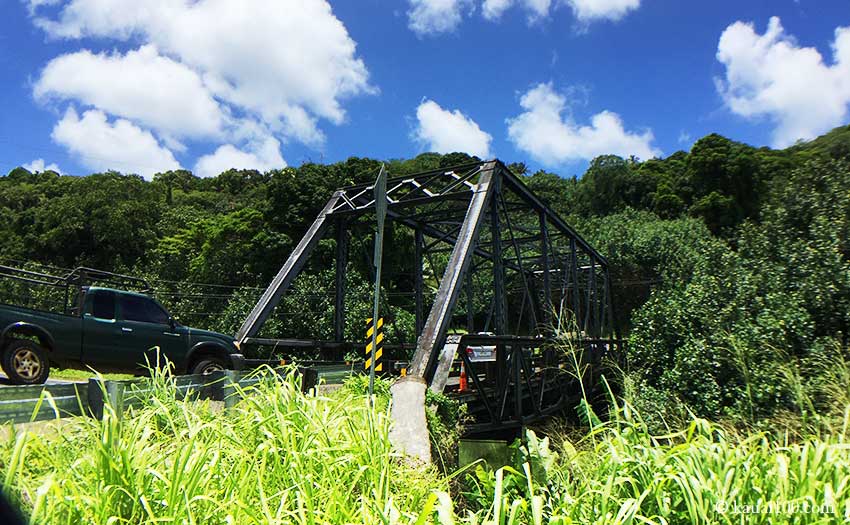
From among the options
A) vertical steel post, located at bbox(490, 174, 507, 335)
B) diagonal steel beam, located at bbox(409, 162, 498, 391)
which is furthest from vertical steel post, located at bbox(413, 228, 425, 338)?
diagonal steel beam, located at bbox(409, 162, 498, 391)

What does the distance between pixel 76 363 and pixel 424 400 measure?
7064 millimetres

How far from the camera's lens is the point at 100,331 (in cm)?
986

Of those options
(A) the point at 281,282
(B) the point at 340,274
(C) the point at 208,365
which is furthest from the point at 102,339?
(B) the point at 340,274

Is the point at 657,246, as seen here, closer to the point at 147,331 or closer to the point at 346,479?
the point at 147,331

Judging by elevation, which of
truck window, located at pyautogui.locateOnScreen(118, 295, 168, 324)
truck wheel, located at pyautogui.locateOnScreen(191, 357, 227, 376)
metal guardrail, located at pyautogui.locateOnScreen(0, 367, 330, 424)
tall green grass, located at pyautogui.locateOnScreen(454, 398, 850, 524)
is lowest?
truck wheel, located at pyautogui.locateOnScreen(191, 357, 227, 376)

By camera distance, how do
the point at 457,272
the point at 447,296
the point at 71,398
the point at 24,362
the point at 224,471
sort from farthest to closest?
the point at 24,362 < the point at 457,272 < the point at 447,296 < the point at 71,398 < the point at 224,471

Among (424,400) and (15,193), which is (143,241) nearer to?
(15,193)

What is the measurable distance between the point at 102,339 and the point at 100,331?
154mm

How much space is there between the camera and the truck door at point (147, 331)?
10.3 meters

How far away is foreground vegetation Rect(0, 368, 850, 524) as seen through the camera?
2.44m

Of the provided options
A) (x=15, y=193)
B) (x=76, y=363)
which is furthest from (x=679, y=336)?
(x=15, y=193)

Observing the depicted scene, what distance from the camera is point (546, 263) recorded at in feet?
40.9

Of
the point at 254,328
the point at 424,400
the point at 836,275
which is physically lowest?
the point at 424,400

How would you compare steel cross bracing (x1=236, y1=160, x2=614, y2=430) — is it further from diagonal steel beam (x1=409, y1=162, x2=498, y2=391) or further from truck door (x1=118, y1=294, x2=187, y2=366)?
truck door (x1=118, y1=294, x2=187, y2=366)
